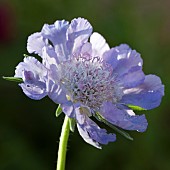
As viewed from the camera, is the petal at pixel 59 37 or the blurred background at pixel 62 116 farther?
the blurred background at pixel 62 116

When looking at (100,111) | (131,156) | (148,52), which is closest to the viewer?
(100,111)

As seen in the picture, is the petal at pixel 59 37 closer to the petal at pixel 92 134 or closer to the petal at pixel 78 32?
the petal at pixel 78 32

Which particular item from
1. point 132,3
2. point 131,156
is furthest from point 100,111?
point 132,3

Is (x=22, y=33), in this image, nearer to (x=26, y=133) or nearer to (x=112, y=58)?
(x=26, y=133)

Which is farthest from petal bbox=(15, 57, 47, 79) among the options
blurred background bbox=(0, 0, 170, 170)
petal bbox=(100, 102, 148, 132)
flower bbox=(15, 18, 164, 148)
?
blurred background bbox=(0, 0, 170, 170)

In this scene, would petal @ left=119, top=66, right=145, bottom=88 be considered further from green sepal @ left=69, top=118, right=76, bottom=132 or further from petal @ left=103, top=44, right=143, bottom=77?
green sepal @ left=69, top=118, right=76, bottom=132

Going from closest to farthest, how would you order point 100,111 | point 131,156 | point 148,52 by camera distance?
point 100,111 < point 131,156 < point 148,52

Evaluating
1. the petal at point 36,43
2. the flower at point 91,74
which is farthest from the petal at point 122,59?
the petal at point 36,43
